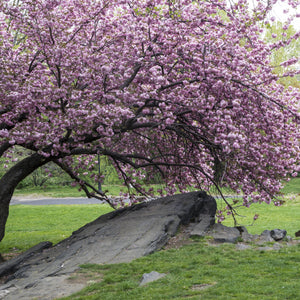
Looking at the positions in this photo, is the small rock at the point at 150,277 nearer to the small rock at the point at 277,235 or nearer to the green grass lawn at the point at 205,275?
the green grass lawn at the point at 205,275

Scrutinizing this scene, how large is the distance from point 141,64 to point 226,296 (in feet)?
24.7

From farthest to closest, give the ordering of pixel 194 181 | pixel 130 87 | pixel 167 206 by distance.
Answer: pixel 194 181 → pixel 167 206 → pixel 130 87

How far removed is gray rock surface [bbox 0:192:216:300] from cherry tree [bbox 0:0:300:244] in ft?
5.82

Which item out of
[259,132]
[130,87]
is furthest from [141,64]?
[259,132]

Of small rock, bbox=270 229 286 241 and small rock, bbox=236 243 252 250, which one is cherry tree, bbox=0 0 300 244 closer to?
small rock, bbox=270 229 286 241

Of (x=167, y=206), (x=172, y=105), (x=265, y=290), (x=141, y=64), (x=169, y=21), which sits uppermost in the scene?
(x=169, y=21)

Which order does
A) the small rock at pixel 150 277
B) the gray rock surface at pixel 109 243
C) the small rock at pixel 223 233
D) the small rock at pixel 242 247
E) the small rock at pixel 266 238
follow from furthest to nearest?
the small rock at pixel 266 238, the small rock at pixel 223 233, the small rock at pixel 242 247, the gray rock surface at pixel 109 243, the small rock at pixel 150 277

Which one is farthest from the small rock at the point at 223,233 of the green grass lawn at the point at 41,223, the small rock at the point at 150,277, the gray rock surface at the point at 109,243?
the green grass lawn at the point at 41,223

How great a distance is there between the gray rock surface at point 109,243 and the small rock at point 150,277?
1660 mm

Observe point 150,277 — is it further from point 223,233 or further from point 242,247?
point 223,233

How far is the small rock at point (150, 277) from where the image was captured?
967cm

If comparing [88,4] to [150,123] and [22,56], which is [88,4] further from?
[150,123]

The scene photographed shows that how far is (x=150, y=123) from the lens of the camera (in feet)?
43.1

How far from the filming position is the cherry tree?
12055 mm
